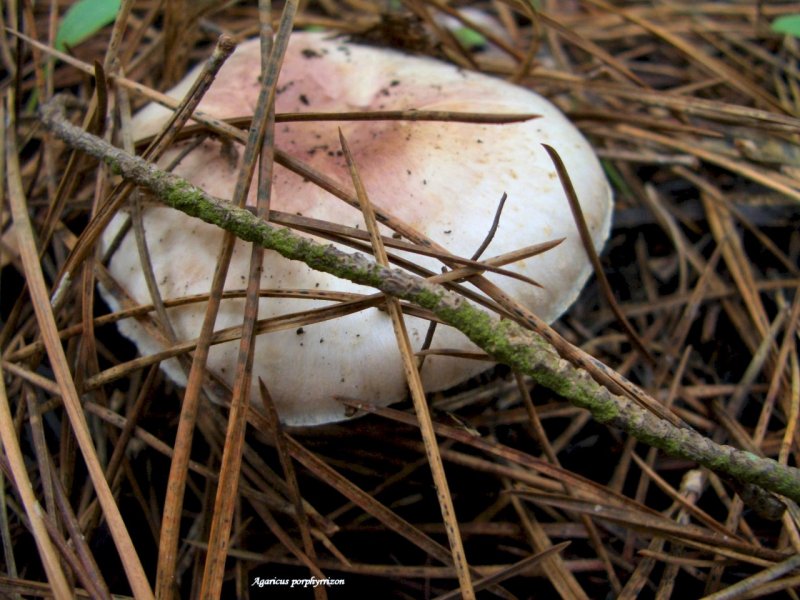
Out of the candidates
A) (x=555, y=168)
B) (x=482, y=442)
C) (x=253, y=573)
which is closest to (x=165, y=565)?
(x=253, y=573)

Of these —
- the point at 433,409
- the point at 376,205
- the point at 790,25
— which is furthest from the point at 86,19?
the point at 790,25

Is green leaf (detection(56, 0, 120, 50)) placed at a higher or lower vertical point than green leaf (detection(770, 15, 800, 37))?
lower

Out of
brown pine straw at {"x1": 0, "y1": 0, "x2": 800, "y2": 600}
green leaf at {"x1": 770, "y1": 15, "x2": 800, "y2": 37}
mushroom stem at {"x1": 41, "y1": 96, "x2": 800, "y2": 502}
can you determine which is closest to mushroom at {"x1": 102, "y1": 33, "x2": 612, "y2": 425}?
brown pine straw at {"x1": 0, "y1": 0, "x2": 800, "y2": 600}

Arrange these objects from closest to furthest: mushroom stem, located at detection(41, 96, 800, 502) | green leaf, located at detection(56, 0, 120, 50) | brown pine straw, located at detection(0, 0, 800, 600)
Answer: mushroom stem, located at detection(41, 96, 800, 502)
brown pine straw, located at detection(0, 0, 800, 600)
green leaf, located at detection(56, 0, 120, 50)

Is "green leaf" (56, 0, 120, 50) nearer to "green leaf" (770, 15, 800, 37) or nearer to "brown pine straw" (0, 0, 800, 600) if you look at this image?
"brown pine straw" (0, 0, 800, 600)

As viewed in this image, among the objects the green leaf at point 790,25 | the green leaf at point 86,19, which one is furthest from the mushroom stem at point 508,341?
the green leaf at point 790,25

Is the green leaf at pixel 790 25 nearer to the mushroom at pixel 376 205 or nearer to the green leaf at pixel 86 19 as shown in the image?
the mushroom at pixel 376 205

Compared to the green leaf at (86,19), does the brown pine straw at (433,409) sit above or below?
below
